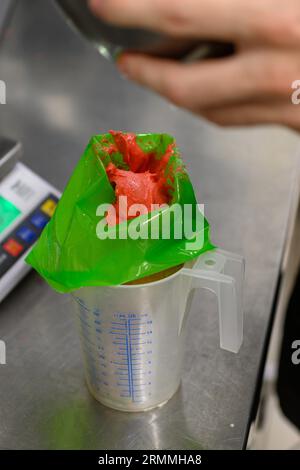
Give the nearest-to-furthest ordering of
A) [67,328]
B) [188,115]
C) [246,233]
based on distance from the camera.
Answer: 1. [67,328]
2. [246,233]
3. [188,115]

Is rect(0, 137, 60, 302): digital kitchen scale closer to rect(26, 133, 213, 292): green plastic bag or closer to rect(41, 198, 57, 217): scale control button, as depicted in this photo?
rect(41, 198, 57, 217): scale control button

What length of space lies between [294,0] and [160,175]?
0.67 feet

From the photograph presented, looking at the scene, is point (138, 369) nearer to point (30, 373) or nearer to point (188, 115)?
point (30, 373)

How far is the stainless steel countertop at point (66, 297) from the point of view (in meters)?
0.66

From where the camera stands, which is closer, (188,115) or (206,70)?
(206,70)

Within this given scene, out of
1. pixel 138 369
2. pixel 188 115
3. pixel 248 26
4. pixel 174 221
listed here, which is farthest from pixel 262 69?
pixel 188 115

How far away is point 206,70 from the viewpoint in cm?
53

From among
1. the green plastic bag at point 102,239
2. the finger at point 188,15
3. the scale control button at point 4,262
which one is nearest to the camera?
the finger at point 188,15

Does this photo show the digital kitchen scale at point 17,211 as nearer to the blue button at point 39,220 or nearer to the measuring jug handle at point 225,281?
the blue button at point 39,220

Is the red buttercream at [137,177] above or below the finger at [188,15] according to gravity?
below

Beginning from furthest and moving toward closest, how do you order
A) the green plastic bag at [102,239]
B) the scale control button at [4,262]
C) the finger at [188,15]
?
1. the scale control button at [4,262]
2. the green plastic bag at [102,239]
3. the finger at [188,15]

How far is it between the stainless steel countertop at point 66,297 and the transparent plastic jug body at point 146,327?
32 millimetres

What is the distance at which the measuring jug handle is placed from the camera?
0.61 m

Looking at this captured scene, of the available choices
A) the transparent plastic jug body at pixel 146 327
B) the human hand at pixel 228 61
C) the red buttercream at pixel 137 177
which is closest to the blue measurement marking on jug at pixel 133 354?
the transparent plastic jug body at pixel 146 327
